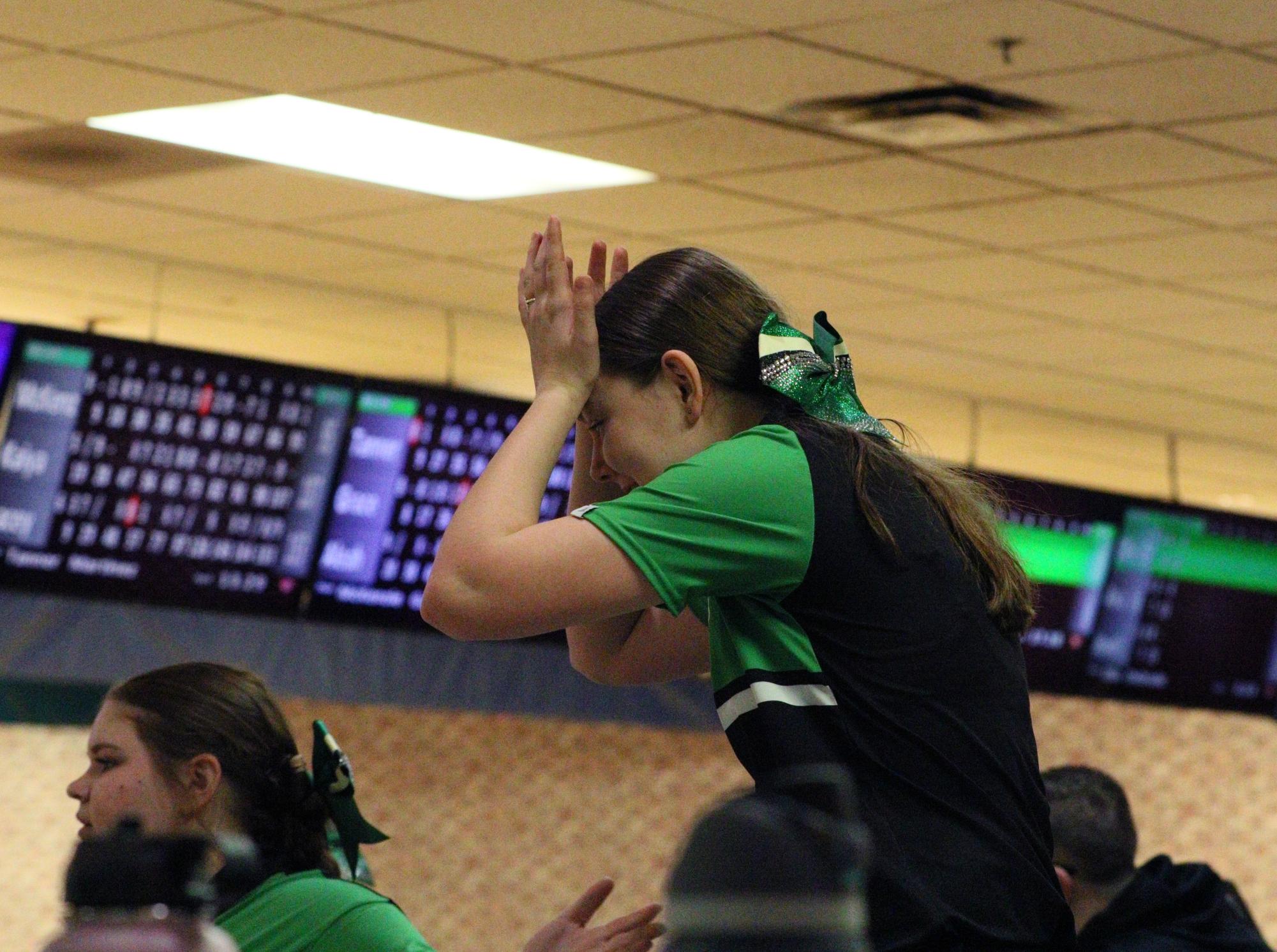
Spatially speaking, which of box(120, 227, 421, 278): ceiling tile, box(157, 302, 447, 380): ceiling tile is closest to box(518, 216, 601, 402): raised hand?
box(120, 227, 421, 278): ceiling tile

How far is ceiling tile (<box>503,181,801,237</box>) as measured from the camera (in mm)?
4020

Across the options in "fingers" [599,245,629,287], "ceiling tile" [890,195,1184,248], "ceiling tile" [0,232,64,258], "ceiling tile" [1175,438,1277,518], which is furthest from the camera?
"ceiling tile" [1175,438,1277,518]

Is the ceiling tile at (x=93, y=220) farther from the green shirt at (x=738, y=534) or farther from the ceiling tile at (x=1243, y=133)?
the green shirt at (x=738, y=534)

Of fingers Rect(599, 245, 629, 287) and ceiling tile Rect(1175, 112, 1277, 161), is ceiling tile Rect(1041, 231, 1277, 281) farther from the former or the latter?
fingers Rect(599, 245, 629, 287)

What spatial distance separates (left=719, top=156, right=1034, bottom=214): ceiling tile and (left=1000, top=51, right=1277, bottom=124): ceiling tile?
0.44m

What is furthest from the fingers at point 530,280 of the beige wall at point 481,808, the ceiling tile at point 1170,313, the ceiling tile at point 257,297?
the beige wall at point 481,808

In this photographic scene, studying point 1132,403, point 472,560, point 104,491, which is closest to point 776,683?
point 472,560

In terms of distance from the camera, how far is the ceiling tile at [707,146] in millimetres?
3539

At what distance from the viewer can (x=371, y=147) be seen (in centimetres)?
382

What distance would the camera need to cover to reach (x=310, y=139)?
3791 millimetres

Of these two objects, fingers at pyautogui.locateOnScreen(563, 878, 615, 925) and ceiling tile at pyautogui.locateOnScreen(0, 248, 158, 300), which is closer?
fingers at pyautogui.locateOnScreen(563, 878, 615, 925)

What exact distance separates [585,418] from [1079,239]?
273 centimetres

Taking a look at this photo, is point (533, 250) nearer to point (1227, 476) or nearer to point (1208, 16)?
point (1208, 16)

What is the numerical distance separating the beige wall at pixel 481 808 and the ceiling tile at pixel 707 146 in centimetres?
319
